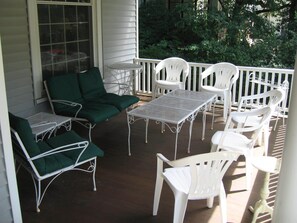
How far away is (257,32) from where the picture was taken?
8.83 m

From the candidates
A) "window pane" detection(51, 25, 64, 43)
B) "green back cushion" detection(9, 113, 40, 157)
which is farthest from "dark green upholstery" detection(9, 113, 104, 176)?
"window pane" detection(51, 25, 64, 43)

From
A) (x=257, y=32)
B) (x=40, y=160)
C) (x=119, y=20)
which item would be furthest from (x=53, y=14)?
(x=257, y=32)

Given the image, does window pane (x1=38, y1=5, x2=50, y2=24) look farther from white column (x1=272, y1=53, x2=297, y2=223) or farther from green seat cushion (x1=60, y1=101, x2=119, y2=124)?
white column (x1=272, y1=53, x2=297, y2=223)

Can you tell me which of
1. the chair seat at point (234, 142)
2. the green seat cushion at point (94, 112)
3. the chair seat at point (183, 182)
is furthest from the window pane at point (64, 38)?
the chair seat at point (183, 182)

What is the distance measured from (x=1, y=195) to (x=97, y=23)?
3.75 metres

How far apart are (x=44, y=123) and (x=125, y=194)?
4.33 ft

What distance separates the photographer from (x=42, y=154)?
2.92 m

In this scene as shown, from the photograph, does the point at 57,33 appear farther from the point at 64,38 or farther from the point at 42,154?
the point at 42,154

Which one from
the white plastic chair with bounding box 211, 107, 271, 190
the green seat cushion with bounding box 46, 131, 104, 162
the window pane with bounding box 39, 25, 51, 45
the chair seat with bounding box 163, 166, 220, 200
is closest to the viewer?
the chair seat with bounding box 163, 166, 220, 200

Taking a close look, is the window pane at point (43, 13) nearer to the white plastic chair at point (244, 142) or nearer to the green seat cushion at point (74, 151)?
the green seat cushion at point (74, 151)

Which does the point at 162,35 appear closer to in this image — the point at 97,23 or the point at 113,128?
the point at 97,23

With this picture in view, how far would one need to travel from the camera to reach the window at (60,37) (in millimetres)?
4379

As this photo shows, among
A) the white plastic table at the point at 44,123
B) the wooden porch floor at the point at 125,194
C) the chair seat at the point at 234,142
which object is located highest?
the white plastic table at the point at 44,123

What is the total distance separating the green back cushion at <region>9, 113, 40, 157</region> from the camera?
109 inches
